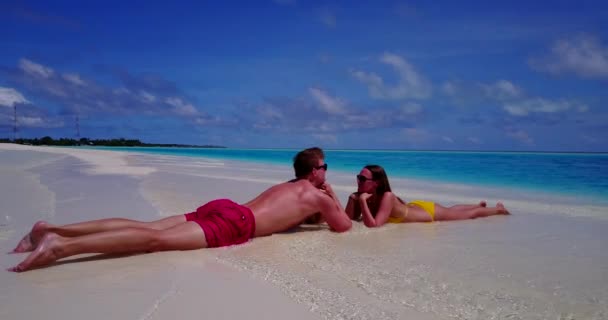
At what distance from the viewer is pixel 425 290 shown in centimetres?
328

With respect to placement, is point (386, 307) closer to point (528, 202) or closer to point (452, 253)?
point (452, 253)

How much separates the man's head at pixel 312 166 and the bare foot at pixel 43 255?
2765 mm

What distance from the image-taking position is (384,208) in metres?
6.21

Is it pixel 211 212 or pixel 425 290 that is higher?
pixel 211 212

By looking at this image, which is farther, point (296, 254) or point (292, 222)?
point (292, 222)

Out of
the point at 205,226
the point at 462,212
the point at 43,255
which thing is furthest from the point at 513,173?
the point at 43,255

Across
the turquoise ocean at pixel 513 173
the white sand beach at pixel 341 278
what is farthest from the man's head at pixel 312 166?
the turquoise ocean at pixel 513 173

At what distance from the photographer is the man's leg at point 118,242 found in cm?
359

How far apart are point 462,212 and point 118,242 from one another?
5.28 meters

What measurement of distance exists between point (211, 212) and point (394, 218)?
3.00 metres

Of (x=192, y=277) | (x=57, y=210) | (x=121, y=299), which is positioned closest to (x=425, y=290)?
(x=192, y=277)

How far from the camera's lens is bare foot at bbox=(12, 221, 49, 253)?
13.1 ft

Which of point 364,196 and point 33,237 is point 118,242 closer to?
point 33,237

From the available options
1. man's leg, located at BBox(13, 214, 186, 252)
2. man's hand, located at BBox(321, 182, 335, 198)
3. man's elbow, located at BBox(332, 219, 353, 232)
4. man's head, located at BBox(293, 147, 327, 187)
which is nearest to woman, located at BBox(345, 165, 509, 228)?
man's elbow, located at BBox(332, 219, 353, 232)
